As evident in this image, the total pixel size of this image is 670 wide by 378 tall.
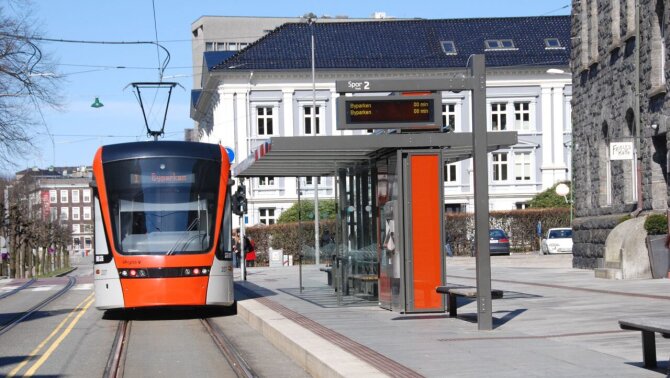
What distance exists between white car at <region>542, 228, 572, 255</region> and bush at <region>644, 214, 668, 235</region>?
3048 centimetres

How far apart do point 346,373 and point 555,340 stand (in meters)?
3.88

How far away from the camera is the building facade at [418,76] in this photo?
259 ft

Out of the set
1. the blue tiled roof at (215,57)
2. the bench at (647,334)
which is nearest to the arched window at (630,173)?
the bench at (647,334)

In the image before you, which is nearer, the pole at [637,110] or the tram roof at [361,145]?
the tram roof at [361,145]

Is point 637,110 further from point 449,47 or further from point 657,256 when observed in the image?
point 449,47

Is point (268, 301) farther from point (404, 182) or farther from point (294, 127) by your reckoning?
point (294, 127)

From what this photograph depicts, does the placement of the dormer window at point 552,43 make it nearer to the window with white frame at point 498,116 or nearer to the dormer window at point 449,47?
the window with white frame at point 498,116

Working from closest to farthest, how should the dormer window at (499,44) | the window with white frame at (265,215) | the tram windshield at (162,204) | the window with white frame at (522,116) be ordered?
the tram windshield at (162,204), the dormer window at (499,44), the window with white frame at (522,116), the window with white frame at (265,215)

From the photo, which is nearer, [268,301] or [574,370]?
[574,370]

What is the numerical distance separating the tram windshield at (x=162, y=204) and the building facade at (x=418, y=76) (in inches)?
2201

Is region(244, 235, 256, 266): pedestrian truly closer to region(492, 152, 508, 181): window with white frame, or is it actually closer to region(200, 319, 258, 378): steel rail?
region(200, 319, 258, 378): steel rail

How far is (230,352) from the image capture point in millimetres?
15961

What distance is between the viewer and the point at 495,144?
19.2 m

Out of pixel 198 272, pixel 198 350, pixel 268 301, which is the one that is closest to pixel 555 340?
pixel 198 350
